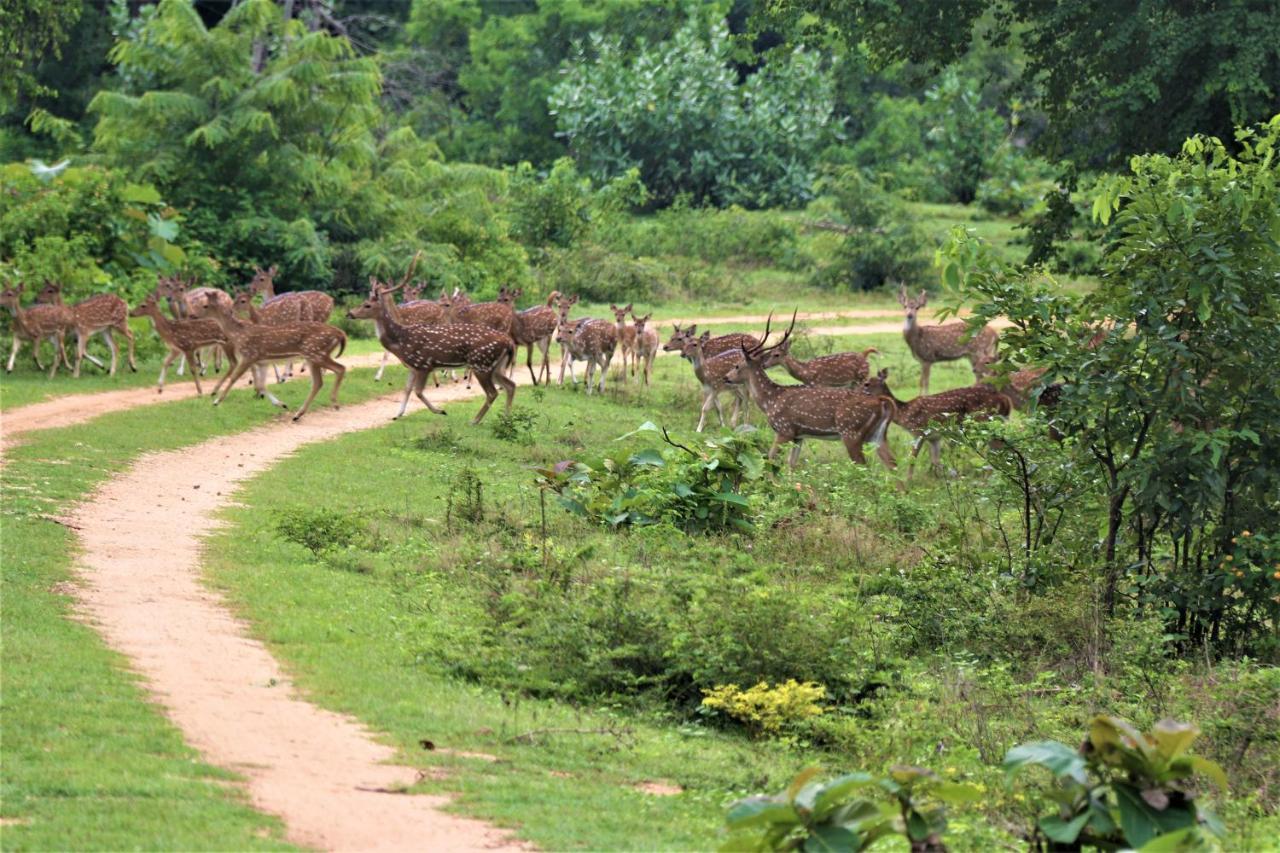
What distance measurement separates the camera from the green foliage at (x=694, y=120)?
43.9m

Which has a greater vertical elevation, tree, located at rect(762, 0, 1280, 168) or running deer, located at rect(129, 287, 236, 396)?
tree, located at rect(762, 0, 1280, 168)

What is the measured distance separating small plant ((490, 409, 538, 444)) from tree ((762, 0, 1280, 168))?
21.4 feet

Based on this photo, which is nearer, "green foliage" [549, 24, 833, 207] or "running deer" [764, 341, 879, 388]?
"running deer" [764, 341, 879, 388]

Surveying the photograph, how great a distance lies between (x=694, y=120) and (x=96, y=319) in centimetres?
2431

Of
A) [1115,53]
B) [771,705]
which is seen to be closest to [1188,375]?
[771,705]

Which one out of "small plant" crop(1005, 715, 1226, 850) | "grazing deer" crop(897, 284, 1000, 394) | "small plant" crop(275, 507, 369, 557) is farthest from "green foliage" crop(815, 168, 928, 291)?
"small plant" crop(1005, 715, 1226, 850)

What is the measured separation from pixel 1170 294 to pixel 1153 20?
8719 mm

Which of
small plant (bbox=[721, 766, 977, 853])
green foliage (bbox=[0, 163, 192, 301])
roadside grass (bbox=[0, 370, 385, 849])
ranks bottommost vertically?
roadside grass (bbox=[0, 370, 385, 849])

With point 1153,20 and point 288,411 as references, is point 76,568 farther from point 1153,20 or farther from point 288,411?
point 1153,20

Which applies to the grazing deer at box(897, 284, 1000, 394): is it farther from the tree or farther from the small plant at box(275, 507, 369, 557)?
the small plant at box(275, 507, 369, 557)

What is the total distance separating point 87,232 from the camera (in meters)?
26.2

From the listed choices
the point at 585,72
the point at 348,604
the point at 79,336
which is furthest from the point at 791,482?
the point at 585,72

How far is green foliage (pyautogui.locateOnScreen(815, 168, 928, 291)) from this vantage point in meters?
38.1

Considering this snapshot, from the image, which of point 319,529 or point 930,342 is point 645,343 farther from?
point 319,529
